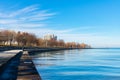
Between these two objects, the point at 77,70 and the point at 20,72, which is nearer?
the point at 20,72

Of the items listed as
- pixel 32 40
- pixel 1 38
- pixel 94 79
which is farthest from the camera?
pixel 32 40

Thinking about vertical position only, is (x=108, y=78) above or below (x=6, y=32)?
below

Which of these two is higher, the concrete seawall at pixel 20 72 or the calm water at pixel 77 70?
the concrete seawall at pixel 20 72

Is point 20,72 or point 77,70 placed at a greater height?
point 20,72

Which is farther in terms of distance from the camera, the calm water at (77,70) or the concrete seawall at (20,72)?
the calm water at (77,70)

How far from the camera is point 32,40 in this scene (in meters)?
148

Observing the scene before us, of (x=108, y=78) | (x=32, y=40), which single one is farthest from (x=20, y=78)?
(x=32, y=40)

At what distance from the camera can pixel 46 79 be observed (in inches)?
875

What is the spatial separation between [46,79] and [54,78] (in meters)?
1.38

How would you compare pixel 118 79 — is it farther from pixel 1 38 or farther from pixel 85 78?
pixel 1 38

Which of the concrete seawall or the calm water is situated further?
the calm water

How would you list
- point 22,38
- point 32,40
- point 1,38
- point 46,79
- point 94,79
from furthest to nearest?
point 32,40, point 22,38, point 1,38, point 94,79, point 46,79

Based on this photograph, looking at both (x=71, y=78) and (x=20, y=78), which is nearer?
(x=20, y=78)

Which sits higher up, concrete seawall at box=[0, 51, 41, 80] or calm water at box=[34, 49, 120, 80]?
concrete seawall at box=[0, 51, 41, 80]
